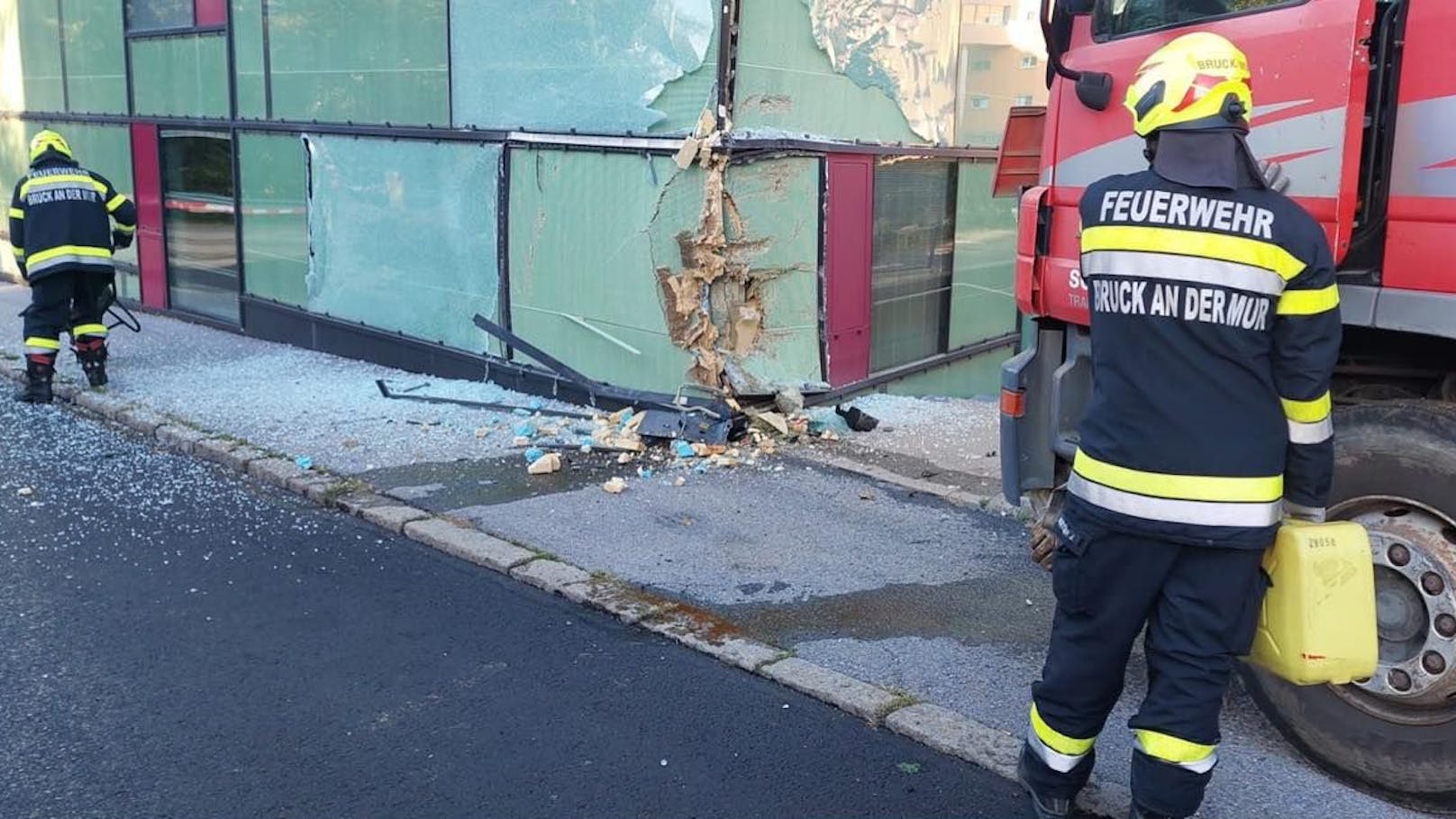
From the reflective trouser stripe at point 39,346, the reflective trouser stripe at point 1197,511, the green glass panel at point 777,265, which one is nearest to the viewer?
the reflective trouser stripe at point 1197,511

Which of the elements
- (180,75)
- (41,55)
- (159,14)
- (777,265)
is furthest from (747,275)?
(41,55)

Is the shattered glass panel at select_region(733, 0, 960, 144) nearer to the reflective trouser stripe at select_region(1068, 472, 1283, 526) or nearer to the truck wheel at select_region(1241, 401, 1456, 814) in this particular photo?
the truck wheel at select_region(1241, 401, 1456, 814)

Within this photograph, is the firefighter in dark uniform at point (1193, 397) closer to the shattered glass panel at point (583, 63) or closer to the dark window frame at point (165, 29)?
the shattered glass panel at point (583, 63)

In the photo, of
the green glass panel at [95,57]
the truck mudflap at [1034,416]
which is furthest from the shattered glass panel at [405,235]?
the truck mudflap at [1034,416]

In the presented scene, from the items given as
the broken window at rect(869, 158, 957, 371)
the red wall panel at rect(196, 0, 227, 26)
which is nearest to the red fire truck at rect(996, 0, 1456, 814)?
the broken window at rect(869, 158, 957, 371)

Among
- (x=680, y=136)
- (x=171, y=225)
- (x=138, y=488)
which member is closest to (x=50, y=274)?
(x=138, y=488)

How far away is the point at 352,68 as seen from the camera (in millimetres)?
10062

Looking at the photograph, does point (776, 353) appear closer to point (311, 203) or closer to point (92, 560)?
point (92, 560)

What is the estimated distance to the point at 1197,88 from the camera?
302 cm

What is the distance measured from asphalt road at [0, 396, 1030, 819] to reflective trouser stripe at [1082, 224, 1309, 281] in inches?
65.5

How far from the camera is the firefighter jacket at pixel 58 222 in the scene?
9156mm

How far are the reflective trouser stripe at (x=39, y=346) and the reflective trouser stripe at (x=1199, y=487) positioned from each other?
8.38 meters

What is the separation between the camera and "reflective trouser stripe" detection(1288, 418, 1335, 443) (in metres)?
3.08

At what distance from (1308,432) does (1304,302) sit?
13.5 inches
